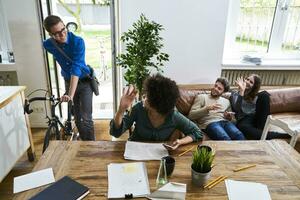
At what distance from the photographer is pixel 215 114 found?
252 cm

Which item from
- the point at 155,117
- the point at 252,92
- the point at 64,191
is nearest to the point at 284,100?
the point at 252,92

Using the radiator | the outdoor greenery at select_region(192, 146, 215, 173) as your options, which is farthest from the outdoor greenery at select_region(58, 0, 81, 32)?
the outdoor greenery at select_region(192, 146, 215, 173)

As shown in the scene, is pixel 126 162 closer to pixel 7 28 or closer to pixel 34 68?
pixel 34 68

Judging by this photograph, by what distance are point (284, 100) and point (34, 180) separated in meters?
2.89

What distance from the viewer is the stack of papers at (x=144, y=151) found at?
1289 millimetres

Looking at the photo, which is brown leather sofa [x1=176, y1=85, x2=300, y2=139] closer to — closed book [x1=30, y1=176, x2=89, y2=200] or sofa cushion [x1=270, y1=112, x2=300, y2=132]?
sofa cushion [x1=270, y1=112, x2=300, y2=132]

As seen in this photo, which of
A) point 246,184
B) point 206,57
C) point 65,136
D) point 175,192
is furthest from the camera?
point 206,57

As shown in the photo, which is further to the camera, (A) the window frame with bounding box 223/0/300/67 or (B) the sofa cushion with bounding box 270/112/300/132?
(A) the window frame with bounding box 223/0/300/67

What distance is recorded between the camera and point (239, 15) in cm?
340

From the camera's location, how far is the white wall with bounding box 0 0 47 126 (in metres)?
2.72

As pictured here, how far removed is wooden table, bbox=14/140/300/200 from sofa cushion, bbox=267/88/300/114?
1593 millimetres

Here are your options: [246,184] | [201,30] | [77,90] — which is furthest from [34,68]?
[246,184]

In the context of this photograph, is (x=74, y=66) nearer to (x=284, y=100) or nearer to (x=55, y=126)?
(x=55, y=126)

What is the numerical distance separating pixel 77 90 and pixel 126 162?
132cm
